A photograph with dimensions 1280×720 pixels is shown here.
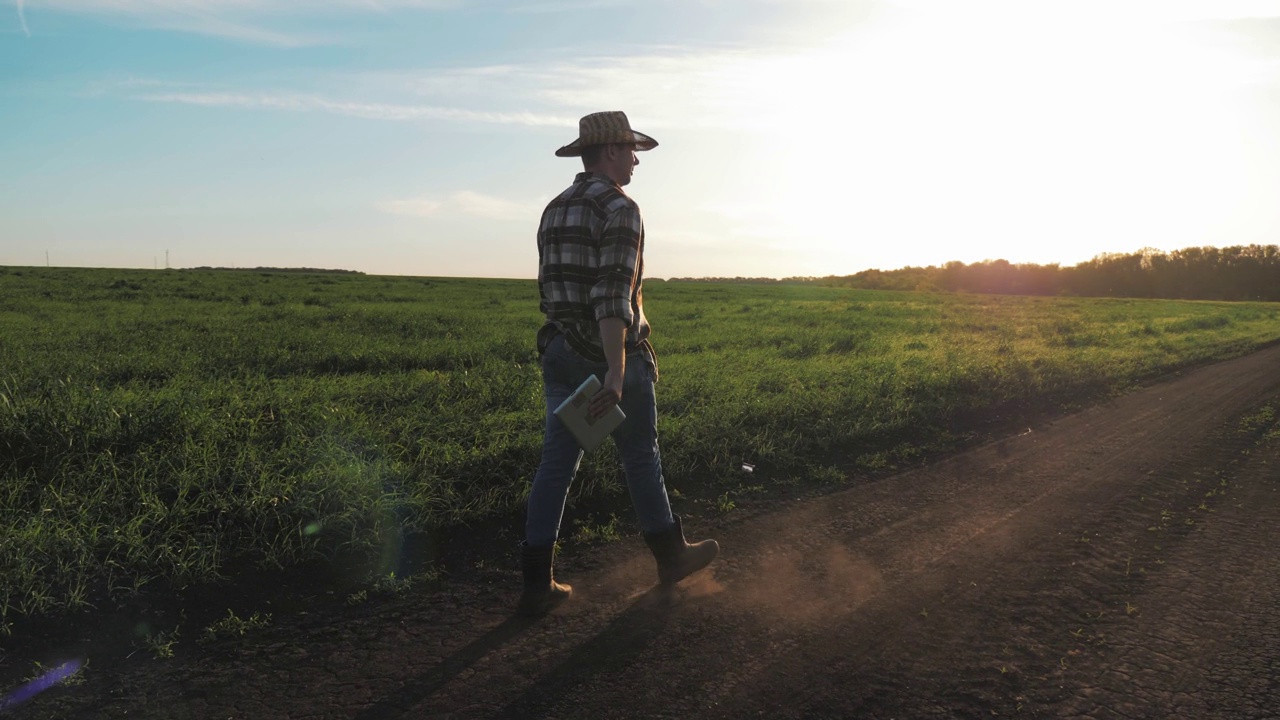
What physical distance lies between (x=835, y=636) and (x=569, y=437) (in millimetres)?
1345

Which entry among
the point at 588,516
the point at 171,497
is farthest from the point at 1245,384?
the point at 171,497

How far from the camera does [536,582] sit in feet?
10.5

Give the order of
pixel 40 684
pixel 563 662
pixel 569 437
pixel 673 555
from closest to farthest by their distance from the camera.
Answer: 1. pixel 40 684
2. pixel 563 662
3. pixel 569 437
4. pixel 673 555

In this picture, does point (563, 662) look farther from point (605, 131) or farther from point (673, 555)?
point (605, 131)

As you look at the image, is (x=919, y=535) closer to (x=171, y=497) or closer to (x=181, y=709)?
(x=181, y=709)

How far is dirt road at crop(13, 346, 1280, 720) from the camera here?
2492mm

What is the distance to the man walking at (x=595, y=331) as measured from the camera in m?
2.91

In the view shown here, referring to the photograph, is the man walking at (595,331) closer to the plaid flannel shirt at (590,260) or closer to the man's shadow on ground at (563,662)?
the plaid flannel shirt at (590,260)

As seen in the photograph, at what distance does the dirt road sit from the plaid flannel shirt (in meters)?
1.21

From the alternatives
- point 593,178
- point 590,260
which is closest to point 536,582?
point 590,260

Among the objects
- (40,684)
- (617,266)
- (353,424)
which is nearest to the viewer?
(40,684)

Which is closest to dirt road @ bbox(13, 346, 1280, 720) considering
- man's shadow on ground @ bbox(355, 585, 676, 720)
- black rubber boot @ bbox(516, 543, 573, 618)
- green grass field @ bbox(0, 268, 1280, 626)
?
man's shadow on ground @ bbox(355, 585, 676, 720)

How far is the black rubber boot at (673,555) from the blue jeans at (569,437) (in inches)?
9.6

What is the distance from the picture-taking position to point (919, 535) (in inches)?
163
